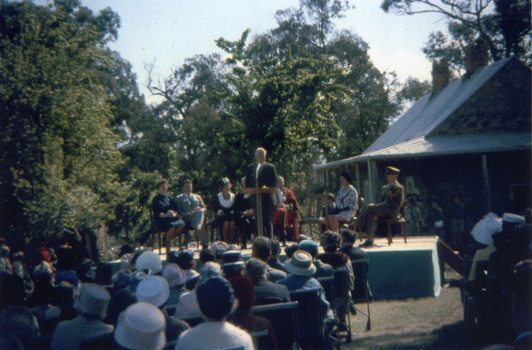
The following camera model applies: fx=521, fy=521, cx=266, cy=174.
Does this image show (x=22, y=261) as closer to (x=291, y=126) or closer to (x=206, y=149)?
(x=291, y=126)

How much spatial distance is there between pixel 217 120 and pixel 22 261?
2021 centimetres

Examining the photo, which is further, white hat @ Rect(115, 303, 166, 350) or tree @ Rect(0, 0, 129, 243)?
tree @ Rect(0, 0, 129, 243)

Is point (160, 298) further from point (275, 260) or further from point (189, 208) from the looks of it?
point (189, 208)

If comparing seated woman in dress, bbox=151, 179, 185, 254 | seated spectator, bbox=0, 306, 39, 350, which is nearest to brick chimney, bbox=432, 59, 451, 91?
seated woman in dress, bbox=151, 179, 185, 254

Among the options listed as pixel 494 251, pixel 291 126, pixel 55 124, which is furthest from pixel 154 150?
pixel 494 251

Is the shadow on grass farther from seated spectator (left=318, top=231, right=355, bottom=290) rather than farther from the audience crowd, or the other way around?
the audience crowd

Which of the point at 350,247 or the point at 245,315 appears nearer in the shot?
the point at 245,315

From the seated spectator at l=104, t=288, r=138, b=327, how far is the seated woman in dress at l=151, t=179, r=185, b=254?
5.69 metres

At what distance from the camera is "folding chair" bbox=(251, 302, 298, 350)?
3582 millimetres

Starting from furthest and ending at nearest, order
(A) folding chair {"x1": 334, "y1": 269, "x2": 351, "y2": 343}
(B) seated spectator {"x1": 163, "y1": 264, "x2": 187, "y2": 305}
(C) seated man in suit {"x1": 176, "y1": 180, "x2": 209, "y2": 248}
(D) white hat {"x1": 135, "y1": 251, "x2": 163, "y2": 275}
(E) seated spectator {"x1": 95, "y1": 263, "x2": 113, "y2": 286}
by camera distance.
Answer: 1. (C) seated man in suit {"x1": 176, "y1": 180, "x2": 209, "y2": 248}
2. (A) folding chair {"x1": 334, "y1": 269, "x2": 351, "y2": 343}
3. (E) seated spectator {"x1": 95, "y1": 263, "x2": 113, "y2": 286}
4. (D) white hat {"x1": 135, "y1": 251, "x2": 163, "y2": 275}
5. (B) seated spectator {"x1": 163, "y1": 264, "x2": 187, "y2": 305}

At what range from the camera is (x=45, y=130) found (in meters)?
8.93

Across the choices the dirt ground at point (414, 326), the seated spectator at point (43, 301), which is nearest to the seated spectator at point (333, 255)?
the dirt ground at point (414, 326)

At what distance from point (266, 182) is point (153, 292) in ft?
15.4

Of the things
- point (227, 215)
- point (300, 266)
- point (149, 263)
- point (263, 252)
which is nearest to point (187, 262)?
point (149, 263)
